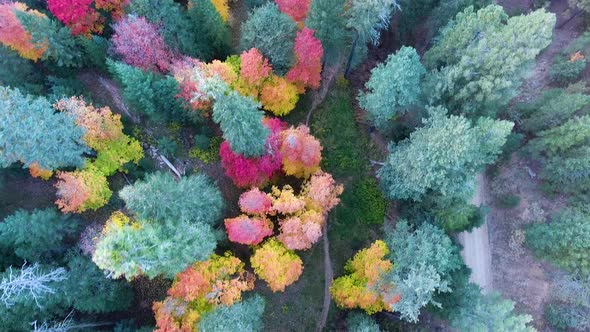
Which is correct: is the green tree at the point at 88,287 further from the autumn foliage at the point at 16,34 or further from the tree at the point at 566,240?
the tree at the point at 566,240

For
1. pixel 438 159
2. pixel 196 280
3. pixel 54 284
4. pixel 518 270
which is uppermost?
pixel 438 159

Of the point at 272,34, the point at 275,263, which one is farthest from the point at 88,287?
the point at 272,34

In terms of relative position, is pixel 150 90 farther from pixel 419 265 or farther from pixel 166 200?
pixel 419 265

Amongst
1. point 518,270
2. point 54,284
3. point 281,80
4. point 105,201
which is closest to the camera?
point 54,284

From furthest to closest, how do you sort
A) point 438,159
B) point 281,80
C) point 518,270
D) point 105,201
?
1. point 518,270
2. point 281,80
3. point 105,201
4. point 438,159

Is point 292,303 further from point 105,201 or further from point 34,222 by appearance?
point 34,222

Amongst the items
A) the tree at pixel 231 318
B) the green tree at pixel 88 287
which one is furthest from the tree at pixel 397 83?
the green tree at pixel 88 287

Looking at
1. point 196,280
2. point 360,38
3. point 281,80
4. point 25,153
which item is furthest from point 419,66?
point 25,153
